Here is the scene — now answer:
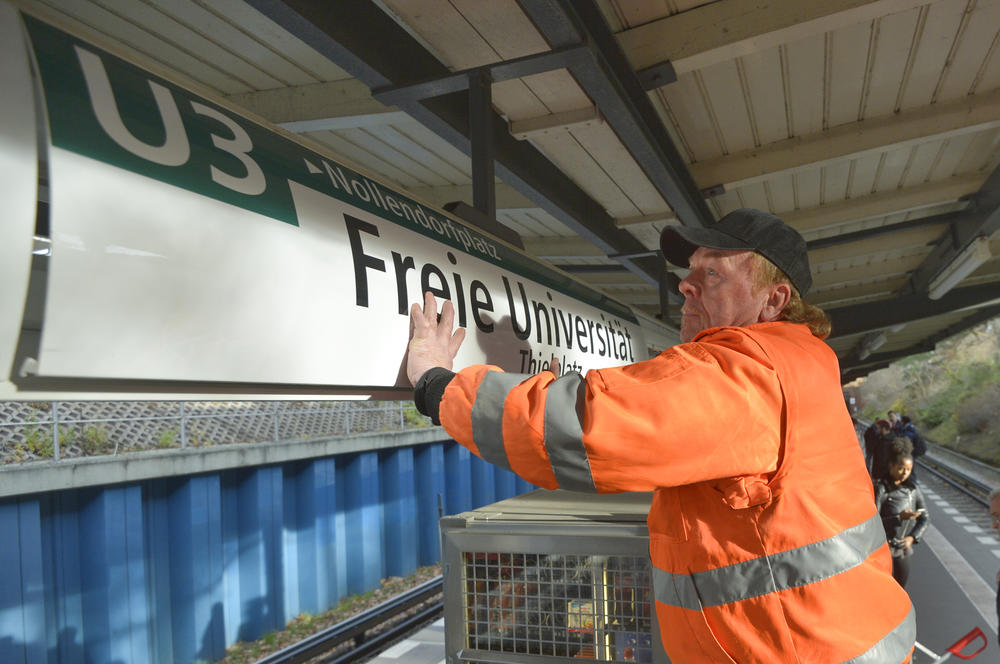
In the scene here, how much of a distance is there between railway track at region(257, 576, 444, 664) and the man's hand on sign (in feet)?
22.3

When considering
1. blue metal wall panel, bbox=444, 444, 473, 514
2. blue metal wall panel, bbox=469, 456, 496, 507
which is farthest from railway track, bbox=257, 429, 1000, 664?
blue metal wall panel, bbox=469, 456, 496, 507

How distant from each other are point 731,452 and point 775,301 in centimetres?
54

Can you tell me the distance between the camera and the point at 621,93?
2.17 meters

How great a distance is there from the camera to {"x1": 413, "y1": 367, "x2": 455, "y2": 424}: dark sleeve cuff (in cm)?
127

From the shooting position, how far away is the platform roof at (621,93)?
1.94m

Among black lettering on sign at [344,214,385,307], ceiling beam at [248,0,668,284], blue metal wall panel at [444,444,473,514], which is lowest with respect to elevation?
blue metal wall panel at [444,444,473,514]

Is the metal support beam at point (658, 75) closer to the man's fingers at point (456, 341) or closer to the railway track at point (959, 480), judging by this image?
the man's fingers at point (456, 341)

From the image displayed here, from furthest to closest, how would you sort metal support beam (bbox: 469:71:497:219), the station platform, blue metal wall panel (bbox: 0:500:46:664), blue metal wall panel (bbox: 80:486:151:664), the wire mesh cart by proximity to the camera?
blue metal wall panel (bbox: 80:486:151:664) → blue metal wall panel (bbox: 0:500:46:664) → the station platform → metal support beam (bbox: 469:71:497:219) → the wire mesh cart

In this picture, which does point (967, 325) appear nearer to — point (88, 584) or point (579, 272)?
point (579, 272)

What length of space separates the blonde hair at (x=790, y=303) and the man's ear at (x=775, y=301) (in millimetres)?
11

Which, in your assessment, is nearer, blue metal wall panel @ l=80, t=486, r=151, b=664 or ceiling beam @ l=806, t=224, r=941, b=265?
ceiling beam @ l=806, t=224, r=941, b=265

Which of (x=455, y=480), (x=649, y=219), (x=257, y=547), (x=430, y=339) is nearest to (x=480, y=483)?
(x=455, y=480)

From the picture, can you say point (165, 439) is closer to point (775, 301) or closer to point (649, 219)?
point (649, 219)

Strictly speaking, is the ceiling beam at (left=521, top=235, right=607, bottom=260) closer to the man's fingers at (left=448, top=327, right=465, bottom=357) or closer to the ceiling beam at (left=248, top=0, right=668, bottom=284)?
the ceiling beam at (left=248, top=0, right=668, bottom=284)
